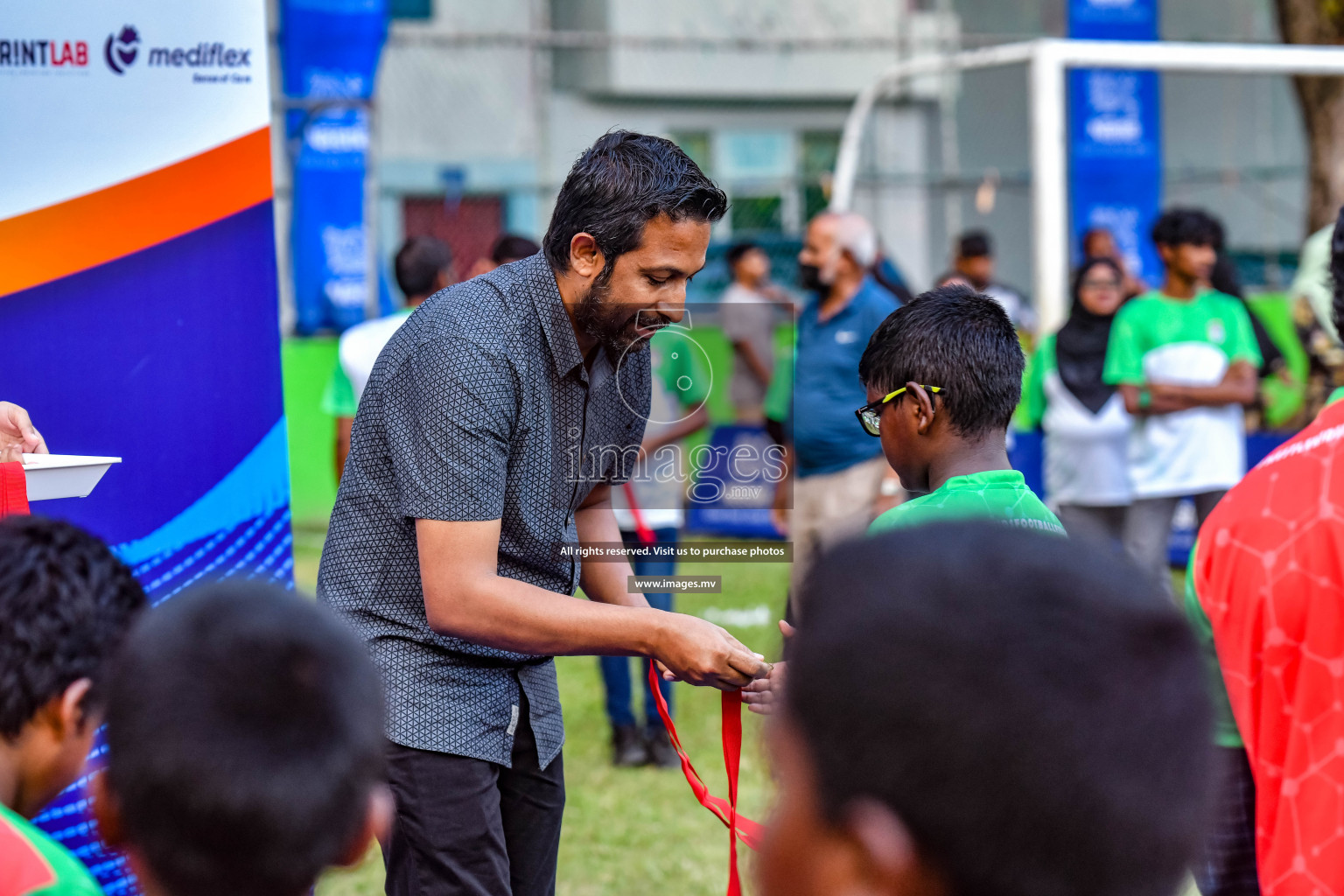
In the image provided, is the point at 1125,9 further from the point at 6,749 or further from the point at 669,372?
the point at 6,749

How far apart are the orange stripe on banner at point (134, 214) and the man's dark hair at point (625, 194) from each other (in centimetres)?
99

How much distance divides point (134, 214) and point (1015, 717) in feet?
7.91

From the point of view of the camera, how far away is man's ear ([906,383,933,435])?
2.45m

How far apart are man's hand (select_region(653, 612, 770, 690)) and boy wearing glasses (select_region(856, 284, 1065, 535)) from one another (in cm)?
46

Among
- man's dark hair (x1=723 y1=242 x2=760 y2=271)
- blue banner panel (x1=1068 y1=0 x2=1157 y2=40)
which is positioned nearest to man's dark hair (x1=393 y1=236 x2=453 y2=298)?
man's dark hair (x1=723 y1=242 x2=760 y2=271)

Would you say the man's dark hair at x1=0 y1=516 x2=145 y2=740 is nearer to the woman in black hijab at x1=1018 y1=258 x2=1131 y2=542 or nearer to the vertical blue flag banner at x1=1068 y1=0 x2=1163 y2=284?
the woman in black hijab at x1=1018 y1=258 x2=1131 y2=542

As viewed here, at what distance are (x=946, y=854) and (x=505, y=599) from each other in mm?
1247

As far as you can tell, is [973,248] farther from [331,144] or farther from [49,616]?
[49,616]

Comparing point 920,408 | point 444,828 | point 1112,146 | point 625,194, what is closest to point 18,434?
point 444,828

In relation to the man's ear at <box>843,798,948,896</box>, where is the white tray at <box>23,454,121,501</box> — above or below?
above

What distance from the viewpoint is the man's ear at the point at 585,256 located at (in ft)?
7.58

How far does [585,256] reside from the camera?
2328 millimetres

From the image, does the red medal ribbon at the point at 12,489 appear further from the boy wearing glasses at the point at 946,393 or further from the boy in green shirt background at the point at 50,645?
the boy wearing glasses at the point at 946,393

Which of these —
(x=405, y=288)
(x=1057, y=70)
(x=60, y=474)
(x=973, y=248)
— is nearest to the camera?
(x=60, y=474)
